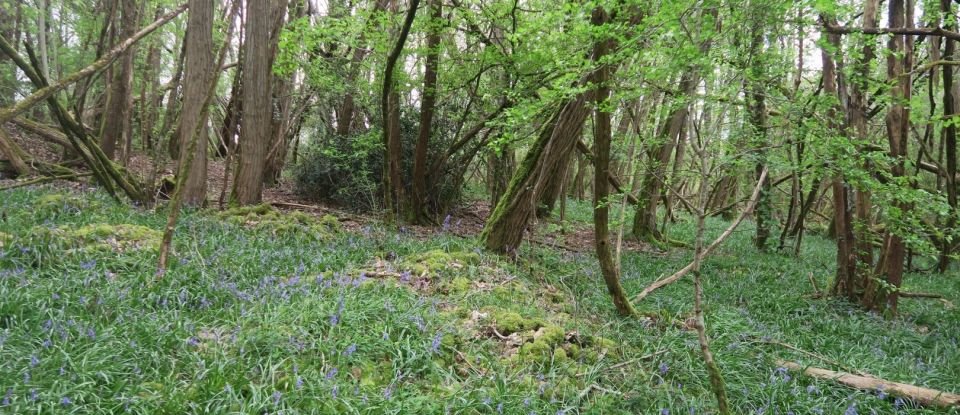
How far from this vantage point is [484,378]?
3.20 meters

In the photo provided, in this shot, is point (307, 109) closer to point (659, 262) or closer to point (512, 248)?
point (512, 248)

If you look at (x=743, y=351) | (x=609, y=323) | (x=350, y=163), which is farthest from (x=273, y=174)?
(x=743, y=351)

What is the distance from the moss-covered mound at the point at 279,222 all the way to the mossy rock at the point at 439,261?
5.91 feet

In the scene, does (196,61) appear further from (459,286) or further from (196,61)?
(459,286)

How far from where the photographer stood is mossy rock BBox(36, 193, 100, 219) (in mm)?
5840

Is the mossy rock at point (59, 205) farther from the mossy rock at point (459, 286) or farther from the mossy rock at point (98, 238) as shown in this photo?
the mossy rock at point (459, 286)

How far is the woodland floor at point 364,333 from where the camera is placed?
2697mm

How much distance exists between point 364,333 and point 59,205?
528 centimetres

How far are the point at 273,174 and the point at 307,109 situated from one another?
219cm

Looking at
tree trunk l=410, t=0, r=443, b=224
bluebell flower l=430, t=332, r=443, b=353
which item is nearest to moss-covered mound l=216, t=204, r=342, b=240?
tree trunk l=410, t=0, r=443, b=224

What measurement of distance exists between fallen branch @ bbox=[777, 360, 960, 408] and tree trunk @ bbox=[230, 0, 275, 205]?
26.8 ft

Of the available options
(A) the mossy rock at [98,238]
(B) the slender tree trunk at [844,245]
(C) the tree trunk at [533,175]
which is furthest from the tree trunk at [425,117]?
(B) the slender tree trunk at [844,245]

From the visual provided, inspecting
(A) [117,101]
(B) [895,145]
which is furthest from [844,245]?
(A) [117,101]

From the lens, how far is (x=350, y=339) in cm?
335
